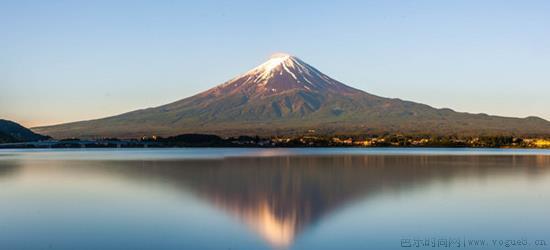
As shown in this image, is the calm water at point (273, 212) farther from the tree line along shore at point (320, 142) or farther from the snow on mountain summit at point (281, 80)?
the snow on mountain summit at point (281, 80)

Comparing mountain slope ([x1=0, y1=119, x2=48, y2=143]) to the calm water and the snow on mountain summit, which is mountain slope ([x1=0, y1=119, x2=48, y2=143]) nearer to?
the snow on mountain summit

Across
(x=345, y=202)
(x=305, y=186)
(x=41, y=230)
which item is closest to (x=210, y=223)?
(x=41, y=230)

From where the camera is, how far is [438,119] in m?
128

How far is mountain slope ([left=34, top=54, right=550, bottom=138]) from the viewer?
384 ft

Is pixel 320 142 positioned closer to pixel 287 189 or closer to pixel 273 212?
pixel 287 189

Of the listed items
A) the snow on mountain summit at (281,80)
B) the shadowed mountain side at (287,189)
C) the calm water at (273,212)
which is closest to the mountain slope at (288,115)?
the snow on mountain summit at (281,80)

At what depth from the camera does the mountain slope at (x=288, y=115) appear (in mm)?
117188

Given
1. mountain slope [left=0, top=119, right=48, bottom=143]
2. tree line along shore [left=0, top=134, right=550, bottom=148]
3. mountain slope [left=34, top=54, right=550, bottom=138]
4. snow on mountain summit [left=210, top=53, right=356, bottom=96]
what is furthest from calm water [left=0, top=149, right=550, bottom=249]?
snow on mountain summit [left=210, top=53, right=356, bottom=96]

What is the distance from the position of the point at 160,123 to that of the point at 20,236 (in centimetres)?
11614

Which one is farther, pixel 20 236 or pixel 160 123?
pixel 160 123

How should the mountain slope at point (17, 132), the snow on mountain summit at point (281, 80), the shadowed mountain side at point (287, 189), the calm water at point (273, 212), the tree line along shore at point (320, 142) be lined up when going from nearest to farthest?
1. the calm water at point (273, 212)
2. the shadowed mountain side at point (287, 189)
3. the tree line along shore at point (320, 142)
4. the mountain slope at point (17, 132)
5. the snow on mountain summit at point (281, 80)

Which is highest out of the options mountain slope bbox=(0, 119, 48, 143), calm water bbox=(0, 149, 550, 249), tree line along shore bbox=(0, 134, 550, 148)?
mountain slope bbox=(0, 119, 48, 143)

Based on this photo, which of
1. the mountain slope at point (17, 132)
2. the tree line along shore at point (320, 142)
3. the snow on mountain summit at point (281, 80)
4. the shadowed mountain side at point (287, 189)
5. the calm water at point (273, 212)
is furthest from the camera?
the snow on mountain summit at point (281, 80)

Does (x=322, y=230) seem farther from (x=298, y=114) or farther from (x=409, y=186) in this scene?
(x=298, y=114)
